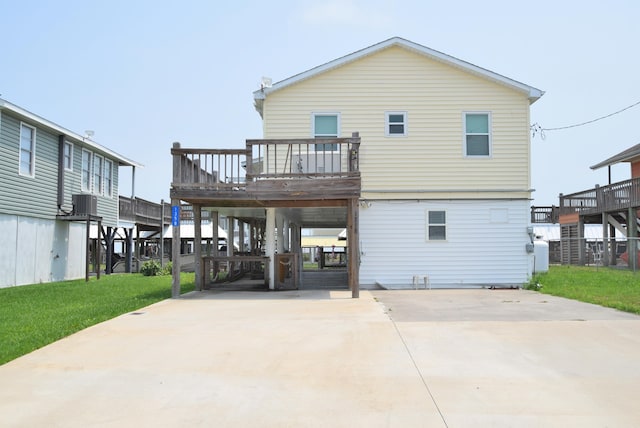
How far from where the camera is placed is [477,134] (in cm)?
1509

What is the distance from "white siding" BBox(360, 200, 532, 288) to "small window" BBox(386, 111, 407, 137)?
1.93m

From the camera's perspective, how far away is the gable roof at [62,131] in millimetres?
15633

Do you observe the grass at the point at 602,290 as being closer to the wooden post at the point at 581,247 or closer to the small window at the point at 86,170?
the wooden post at the point at 581,247

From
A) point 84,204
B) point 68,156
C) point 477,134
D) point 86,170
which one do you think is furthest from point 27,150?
point 477,134

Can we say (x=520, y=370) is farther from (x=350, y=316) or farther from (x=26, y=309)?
(x=26, y=309)

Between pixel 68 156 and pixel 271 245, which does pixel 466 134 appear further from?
pixel 68 156

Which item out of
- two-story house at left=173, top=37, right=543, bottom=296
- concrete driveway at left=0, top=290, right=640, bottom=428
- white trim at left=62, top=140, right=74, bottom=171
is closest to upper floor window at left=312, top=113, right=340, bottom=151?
two-story house at left=173, top=37, right=543, bottom=296

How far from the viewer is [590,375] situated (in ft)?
17.8

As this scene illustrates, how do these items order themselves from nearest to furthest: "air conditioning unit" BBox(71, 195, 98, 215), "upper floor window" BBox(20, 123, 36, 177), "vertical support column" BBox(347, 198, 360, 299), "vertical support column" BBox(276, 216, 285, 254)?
"vertical support column" BBox(347, 198, 360, 299) < "vertical support column" BBox(276, 216, 285, 254) < "upper floor window" BBox(20, 123, 36, 177) < "air conditioning unit" BBox(71, 195, 98, 215)

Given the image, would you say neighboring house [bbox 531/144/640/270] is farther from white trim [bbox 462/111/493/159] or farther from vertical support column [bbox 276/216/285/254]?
vertical support column [bbox 276/216/285/254]

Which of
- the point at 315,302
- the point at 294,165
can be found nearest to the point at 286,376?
the point at 315,302

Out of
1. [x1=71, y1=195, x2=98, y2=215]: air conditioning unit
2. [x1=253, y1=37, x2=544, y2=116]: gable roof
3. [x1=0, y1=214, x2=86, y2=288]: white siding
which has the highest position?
[x1=253, y1=37, x2=544, y2=116]: gable roof

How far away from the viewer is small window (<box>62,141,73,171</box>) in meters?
19.4

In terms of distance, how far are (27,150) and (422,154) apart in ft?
39.4
